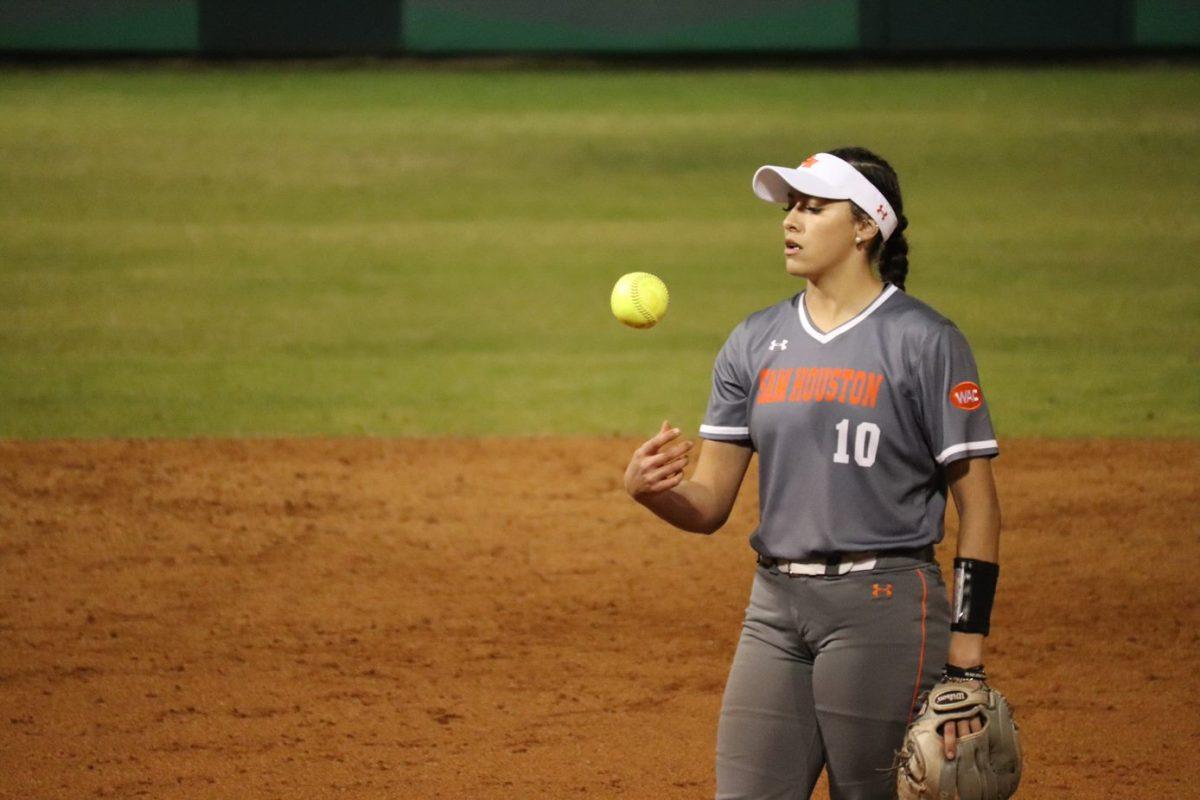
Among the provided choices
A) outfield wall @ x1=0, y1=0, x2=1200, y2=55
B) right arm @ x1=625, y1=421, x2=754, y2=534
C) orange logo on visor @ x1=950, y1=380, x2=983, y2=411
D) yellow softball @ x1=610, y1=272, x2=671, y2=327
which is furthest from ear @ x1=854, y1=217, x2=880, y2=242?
outfield wall @ x1=0, y1=0, x2=1200, y2=55

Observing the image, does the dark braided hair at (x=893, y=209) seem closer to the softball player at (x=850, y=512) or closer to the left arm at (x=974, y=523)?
the softball player at (x=850, y=512)

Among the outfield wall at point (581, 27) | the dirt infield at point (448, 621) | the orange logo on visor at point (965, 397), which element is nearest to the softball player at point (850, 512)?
the orange logo on visor at point (965, 397)

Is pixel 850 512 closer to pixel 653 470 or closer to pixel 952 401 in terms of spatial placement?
pixel 952 401

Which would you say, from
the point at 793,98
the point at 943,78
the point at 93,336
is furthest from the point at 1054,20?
the point at 93,336

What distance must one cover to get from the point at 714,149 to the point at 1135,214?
4.87m

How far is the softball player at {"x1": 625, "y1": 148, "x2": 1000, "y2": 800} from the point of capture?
359cm

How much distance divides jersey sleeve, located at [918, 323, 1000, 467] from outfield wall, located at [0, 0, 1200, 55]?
66.6 feet

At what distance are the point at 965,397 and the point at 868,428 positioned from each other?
22cm

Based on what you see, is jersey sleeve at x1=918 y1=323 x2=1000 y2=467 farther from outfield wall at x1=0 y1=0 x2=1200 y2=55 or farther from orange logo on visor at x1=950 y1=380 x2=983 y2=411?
outfield wall at x1=0 y1=0 x2=1200 y2=55

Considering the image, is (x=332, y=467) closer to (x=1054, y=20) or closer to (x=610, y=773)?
(x=610, y=773)

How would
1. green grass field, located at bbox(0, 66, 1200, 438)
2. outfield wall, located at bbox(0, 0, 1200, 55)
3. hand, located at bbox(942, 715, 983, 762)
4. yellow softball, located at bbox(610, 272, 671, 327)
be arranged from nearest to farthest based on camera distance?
hand, located at bbox(942, 715, 983, 762) < yellow softball, located at bbox(610, 272, 671, 327) < green grass field, located at bbox(0, 66, 1200, 438) < outfield wall, located at bbox(0, 0, 1200, 55)

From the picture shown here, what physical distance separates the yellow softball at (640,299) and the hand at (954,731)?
5.44 feet

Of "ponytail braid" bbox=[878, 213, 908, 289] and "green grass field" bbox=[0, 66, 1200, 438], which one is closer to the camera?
"ponytail braid" bbox=[878, 213, 908, 289]

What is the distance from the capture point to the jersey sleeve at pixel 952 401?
3570mm
